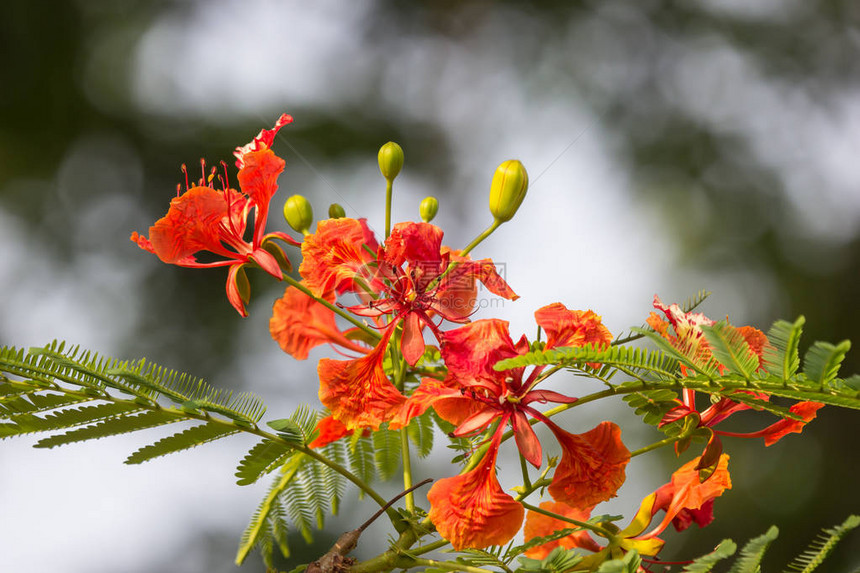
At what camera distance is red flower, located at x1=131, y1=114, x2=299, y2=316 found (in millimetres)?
940

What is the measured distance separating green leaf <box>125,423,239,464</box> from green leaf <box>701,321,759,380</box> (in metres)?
0.57

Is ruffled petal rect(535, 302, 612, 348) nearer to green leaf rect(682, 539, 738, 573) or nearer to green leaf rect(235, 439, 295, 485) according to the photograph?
green leaf rect(682, 539, 738, 573)

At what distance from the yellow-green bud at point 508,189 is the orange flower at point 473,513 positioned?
39 cm

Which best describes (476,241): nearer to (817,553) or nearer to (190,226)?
(190,226)

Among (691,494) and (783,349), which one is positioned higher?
(783,349)

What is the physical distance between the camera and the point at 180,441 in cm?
85

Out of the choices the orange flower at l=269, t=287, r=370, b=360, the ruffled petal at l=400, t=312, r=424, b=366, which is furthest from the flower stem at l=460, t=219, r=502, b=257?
the orange flower at l=269, t=287, r=370, b=360

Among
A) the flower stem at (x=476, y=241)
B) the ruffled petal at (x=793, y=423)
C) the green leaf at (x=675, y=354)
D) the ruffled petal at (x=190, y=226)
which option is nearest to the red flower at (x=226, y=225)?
the ruffled petal at (x=190, y=226)

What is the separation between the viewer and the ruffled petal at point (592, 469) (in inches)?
32.7

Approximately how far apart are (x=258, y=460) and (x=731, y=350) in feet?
1.94

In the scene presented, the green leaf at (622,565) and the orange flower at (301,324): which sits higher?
the orange flower at (301,324)

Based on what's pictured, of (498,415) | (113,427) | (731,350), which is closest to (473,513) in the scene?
(498,415)

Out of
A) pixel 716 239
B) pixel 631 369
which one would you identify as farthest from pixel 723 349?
pixel 716 239

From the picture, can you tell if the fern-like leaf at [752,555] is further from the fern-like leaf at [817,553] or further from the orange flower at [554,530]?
the orange flower at [554,530]
